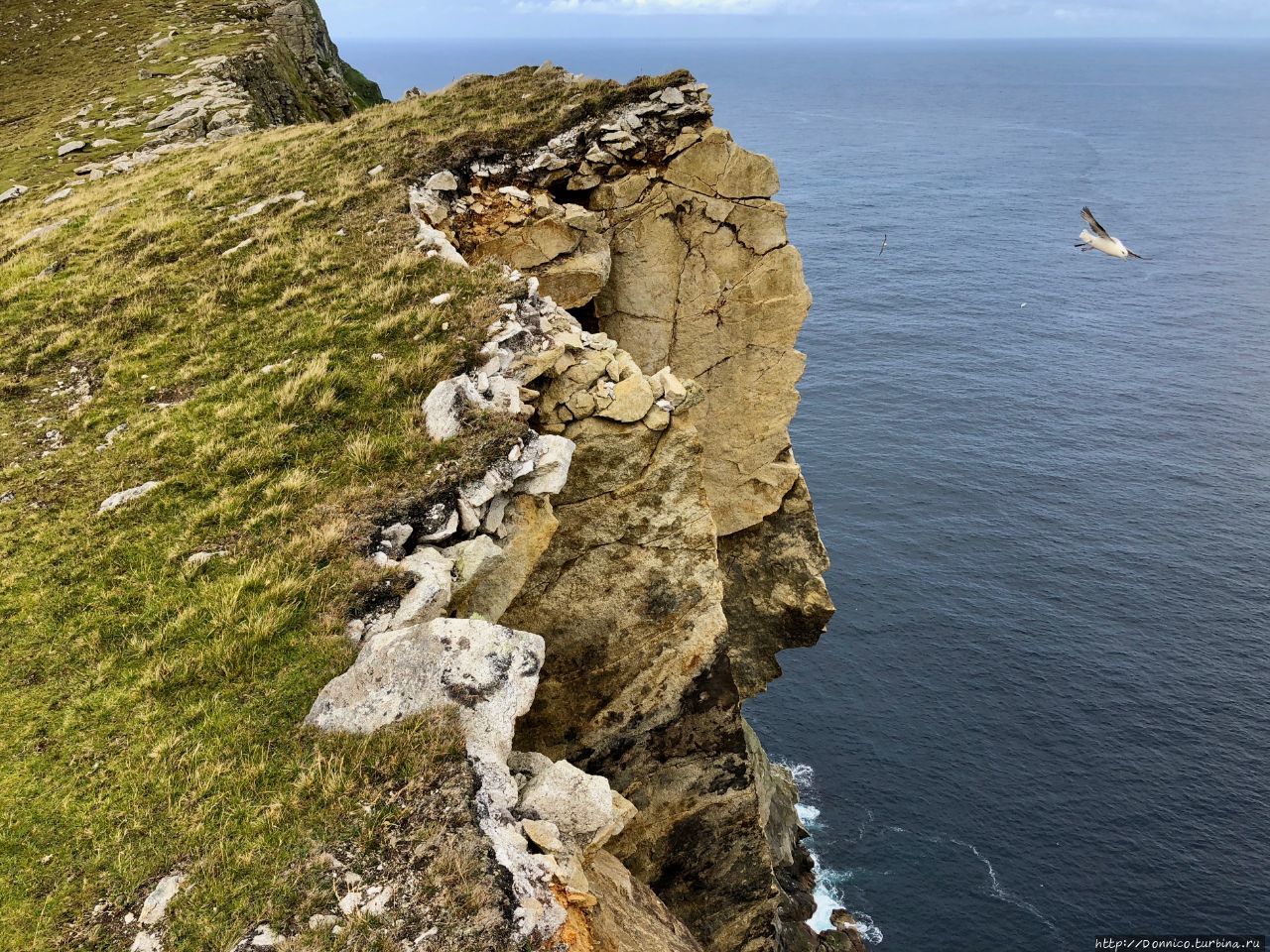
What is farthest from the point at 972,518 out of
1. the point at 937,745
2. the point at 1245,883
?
the point at 1245,883

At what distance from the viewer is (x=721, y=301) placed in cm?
3078

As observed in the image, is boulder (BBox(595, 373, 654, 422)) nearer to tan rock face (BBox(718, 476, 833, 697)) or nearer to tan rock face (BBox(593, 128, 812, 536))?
→ tan rock face (BBox(593, 128, 812, 536))

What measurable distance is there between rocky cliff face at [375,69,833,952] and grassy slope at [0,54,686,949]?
2729 mm

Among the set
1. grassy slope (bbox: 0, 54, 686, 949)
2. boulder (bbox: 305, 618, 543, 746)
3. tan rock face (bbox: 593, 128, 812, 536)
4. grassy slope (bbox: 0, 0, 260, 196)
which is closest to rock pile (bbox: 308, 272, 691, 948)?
boulder (bbox: 305, 618, 543, 746)

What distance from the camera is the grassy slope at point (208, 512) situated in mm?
11008

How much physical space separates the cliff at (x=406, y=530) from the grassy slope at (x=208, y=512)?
0.25ft

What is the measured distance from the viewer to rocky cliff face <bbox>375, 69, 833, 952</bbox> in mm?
21891

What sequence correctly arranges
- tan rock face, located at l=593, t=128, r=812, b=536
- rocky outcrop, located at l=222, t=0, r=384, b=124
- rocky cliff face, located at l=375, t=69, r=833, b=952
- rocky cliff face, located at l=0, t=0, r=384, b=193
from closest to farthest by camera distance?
rocky cliff face, located at l=375, t=69, r=833, b=952, tan rock face, located at l=593, t=128, r=812, b=536, rocky cliff face, located at l=0, t=0, r=384, b=193, rocky outcrop, located at l=222, t=0, r=384, b=124

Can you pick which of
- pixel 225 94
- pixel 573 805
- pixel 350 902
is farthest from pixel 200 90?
pixel 350 902

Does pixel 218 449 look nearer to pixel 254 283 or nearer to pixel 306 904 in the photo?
pixel 254 283

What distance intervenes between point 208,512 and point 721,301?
19912 millimetres

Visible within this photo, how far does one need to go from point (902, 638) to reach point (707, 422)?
45.1 meters

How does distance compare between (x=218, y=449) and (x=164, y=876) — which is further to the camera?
(x=218, y=449)

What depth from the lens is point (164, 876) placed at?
1051 centimetres
